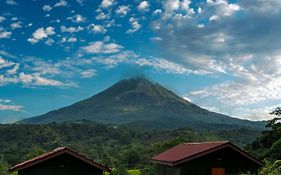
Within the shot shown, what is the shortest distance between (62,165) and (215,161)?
10591mm

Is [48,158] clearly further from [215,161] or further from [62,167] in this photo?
[215,161]

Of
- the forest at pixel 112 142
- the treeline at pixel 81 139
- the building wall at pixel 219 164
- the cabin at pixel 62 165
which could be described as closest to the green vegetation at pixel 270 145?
the forest at pixel 112 142

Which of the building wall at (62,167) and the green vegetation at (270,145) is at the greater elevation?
the green vegetation at (270,145)

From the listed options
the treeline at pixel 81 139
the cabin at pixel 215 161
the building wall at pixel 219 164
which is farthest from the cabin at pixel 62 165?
the treeline at pixel 81 139

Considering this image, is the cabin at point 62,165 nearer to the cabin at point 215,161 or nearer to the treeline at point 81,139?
the cabin at point 215,161

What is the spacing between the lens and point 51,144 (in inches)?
4013

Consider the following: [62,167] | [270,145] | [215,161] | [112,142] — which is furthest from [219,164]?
[112,142]

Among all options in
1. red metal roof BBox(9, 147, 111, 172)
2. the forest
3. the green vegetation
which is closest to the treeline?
the forest

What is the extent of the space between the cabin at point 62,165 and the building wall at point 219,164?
6516mm

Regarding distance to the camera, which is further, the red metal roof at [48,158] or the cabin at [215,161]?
the cabin at [215,161]

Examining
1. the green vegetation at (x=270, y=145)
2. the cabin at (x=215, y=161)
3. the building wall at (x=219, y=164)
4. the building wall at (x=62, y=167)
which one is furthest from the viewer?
the green vegetation at (x=270, y=145)

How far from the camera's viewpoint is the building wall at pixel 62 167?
2572 centimetres

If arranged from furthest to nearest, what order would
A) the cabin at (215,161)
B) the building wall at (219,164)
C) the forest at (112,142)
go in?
the forest at (112,142) < the building wall at (219,164) < the cabin at (215,161)

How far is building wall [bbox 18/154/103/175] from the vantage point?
84.4ft
